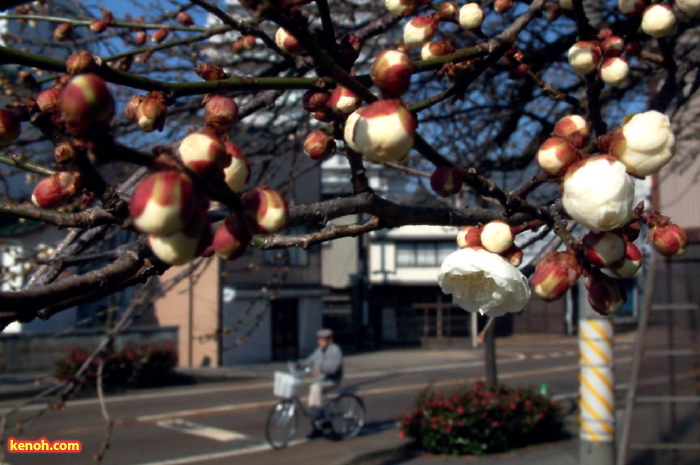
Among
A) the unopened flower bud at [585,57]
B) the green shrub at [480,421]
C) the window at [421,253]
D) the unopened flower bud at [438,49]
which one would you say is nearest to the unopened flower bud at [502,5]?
the unopened flower bud at [585,57]

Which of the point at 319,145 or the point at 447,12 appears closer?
the point at 319,145

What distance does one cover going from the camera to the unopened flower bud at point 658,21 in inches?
73.5

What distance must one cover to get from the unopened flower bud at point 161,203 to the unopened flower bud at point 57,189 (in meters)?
0.54

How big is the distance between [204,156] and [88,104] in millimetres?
176

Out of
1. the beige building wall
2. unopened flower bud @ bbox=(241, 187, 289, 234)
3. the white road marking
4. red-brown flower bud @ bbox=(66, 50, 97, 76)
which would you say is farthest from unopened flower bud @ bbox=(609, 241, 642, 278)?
the beige building wall

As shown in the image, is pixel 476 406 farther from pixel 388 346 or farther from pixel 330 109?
pixel 388 346

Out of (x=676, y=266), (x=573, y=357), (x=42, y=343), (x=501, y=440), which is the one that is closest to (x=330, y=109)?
(x=676, y=266)

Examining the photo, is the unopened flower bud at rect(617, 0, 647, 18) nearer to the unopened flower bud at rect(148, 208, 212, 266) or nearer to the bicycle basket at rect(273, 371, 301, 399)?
the unopened flower bud at rect(148, 208, 212, 266)

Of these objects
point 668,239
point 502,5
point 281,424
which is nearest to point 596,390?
point 281,424

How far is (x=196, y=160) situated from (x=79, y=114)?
0.17 m

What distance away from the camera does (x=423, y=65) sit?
4.28 ft

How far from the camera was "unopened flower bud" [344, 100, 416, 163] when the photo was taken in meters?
0.97

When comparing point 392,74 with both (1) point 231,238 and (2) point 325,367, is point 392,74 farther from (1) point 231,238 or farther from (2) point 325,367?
(2) point 325,367

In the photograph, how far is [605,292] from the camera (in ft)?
4.42
